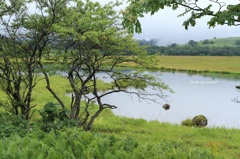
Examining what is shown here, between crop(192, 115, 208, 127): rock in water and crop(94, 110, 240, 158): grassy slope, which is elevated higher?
crop(94, 110, 240, 158): grassy slope

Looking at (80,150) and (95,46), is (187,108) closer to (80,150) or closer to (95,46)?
(95,46)

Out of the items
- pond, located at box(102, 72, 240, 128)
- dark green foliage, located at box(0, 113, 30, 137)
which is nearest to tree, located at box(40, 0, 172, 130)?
dark green foliage, located at box(0, 113, 30, 137)

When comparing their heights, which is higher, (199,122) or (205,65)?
(199,122)

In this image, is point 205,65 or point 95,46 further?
point 205,65

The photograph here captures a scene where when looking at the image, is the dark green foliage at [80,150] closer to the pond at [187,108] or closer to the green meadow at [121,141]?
the green meadow at [121,141]

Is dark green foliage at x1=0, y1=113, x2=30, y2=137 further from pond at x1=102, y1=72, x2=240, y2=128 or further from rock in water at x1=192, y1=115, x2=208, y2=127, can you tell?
rock in water at x1=192, y1=115, x2=208, y2=127

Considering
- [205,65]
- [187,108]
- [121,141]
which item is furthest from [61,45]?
[205,65]

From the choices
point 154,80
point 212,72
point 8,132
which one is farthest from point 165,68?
point 8,132

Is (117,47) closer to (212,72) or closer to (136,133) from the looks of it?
(136,133)

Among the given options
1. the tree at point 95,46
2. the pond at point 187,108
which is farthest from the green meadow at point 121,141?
the pond at point 187,108

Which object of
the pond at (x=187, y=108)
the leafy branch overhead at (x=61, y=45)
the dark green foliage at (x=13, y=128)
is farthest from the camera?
the pond at (x=187, y=108)

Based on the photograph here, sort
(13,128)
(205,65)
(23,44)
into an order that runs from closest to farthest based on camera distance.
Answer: (13,128) → (23,44) → (205,65)

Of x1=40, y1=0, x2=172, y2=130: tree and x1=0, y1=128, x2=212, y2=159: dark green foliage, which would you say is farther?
x1=40, y1=0, x2=172, y2=130: tree

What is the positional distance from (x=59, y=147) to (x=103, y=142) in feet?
Answer: 2.63
